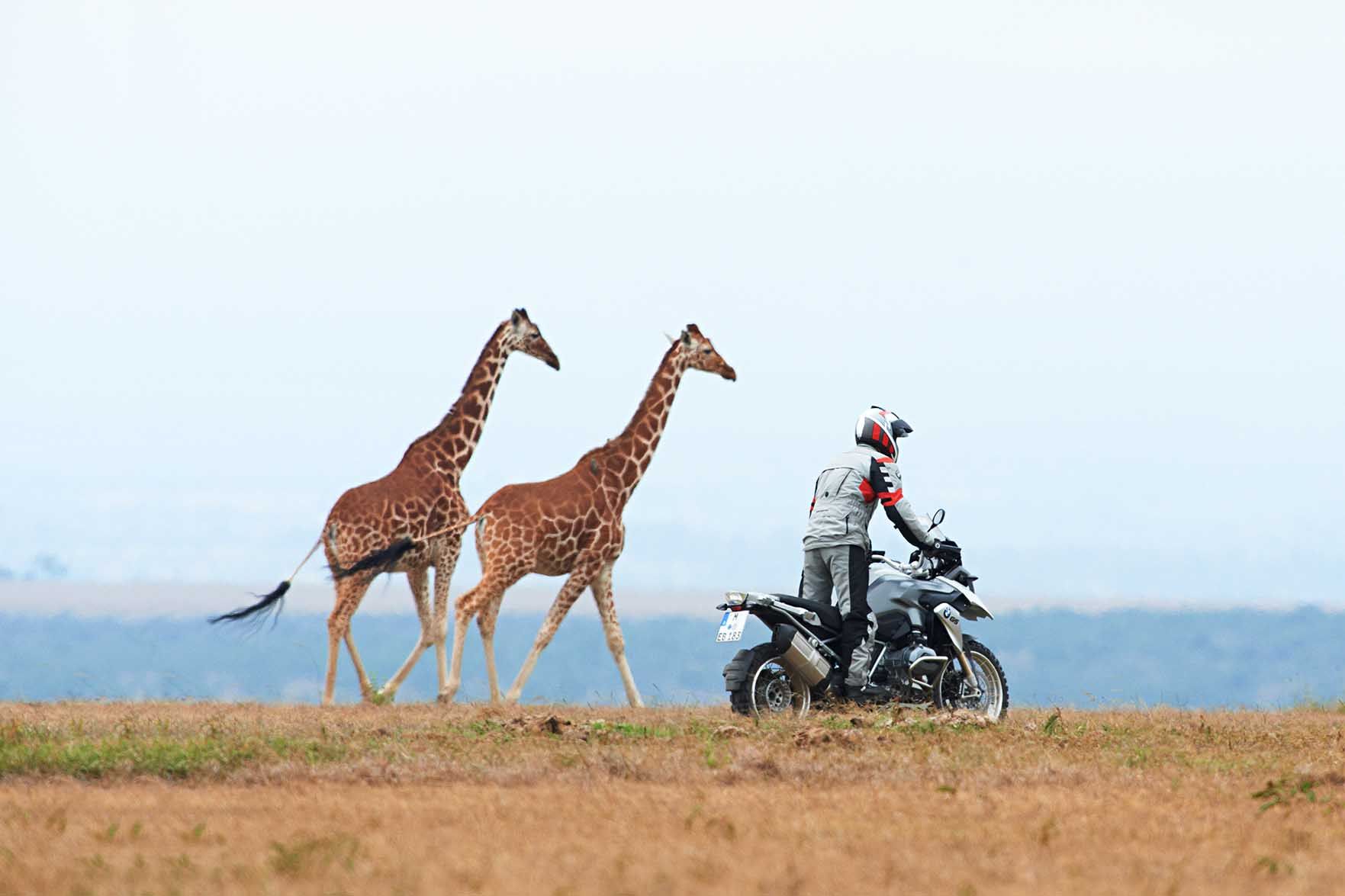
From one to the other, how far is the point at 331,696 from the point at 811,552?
4.77 meters

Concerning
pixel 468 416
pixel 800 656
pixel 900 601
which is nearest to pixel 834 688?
pixel 800 656

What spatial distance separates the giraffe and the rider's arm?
3280 millimetres

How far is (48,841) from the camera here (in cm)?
723

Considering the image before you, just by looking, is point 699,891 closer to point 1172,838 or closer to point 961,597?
point 1172,838

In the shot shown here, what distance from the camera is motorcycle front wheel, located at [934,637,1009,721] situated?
42.7ft

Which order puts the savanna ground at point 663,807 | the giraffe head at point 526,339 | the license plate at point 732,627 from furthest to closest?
the giraffe head at point 526,339 < the license plate at point 732,627 < the savanna ground at point 663,807

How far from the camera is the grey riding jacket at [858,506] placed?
1298cm

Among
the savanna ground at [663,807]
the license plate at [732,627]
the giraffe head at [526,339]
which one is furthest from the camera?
the giraffe head at [526,339]

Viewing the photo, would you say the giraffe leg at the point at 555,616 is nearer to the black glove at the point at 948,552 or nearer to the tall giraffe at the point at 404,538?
the tall giraffe at the point at 404,538

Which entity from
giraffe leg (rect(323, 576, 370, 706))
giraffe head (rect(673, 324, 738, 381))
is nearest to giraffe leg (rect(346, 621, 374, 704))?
giraffe leg (rect(323, 576, 370, 706))

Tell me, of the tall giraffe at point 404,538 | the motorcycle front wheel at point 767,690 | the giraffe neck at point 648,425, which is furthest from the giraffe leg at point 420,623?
the motorcycle front wheel at point 767,690

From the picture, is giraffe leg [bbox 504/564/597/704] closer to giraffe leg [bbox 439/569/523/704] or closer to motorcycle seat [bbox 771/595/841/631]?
giraffe leg [bbox 439/569/523/704]

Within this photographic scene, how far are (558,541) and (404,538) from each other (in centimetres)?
144

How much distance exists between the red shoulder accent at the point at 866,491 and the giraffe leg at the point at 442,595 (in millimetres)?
4506
